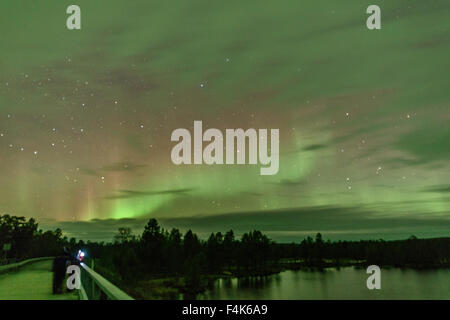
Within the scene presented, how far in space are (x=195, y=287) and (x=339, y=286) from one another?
120ft

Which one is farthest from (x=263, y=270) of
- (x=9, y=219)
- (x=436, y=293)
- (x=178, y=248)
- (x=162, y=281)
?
(x=9, y=219)

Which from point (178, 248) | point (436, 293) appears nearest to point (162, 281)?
point (178, 248)

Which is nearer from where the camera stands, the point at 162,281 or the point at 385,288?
the point at 385,288

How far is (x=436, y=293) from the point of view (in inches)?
4459

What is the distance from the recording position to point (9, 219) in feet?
340
